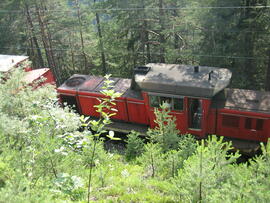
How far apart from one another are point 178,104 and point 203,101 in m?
1.06

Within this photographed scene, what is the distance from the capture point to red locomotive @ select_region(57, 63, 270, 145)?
412 inches

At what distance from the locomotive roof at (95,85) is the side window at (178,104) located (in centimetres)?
191

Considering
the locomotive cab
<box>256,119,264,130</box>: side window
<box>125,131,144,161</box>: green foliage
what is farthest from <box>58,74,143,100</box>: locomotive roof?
<box>256,119,264,130</box>: side window

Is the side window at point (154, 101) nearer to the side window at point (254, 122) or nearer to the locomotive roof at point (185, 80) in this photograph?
the locomotive roof at point (185, 80)

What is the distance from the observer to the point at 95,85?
1393cm

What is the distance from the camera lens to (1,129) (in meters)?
7.47

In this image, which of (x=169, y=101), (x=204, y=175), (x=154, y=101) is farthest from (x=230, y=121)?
(x=204, y=175)

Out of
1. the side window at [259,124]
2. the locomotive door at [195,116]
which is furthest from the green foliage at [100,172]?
the side window at [259,124]

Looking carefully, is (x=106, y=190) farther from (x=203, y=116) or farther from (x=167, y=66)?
(x=167, y=66)

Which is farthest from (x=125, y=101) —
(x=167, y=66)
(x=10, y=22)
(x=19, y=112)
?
(x=10, y=22)

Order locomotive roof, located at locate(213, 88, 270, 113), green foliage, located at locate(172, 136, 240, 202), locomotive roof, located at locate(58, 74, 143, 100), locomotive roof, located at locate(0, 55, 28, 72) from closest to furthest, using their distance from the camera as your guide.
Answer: green foliage, located at locate(172, 136, 240, 202)
locomotive roof, located at locate(213, 88, 270, 113)
locomotive roof, located at locate(58, 74, 143, 100)
locomotive roof, located at locate(0, 55, 28, 72)

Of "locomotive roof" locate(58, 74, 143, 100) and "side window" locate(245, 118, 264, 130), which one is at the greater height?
"locomotive roof" locate(58, 74, 143, 100)

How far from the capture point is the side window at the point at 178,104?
10886mm

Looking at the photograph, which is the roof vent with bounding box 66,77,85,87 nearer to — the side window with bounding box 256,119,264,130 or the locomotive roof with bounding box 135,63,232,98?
the locomotive roof with bounding box 135,63,232,98
